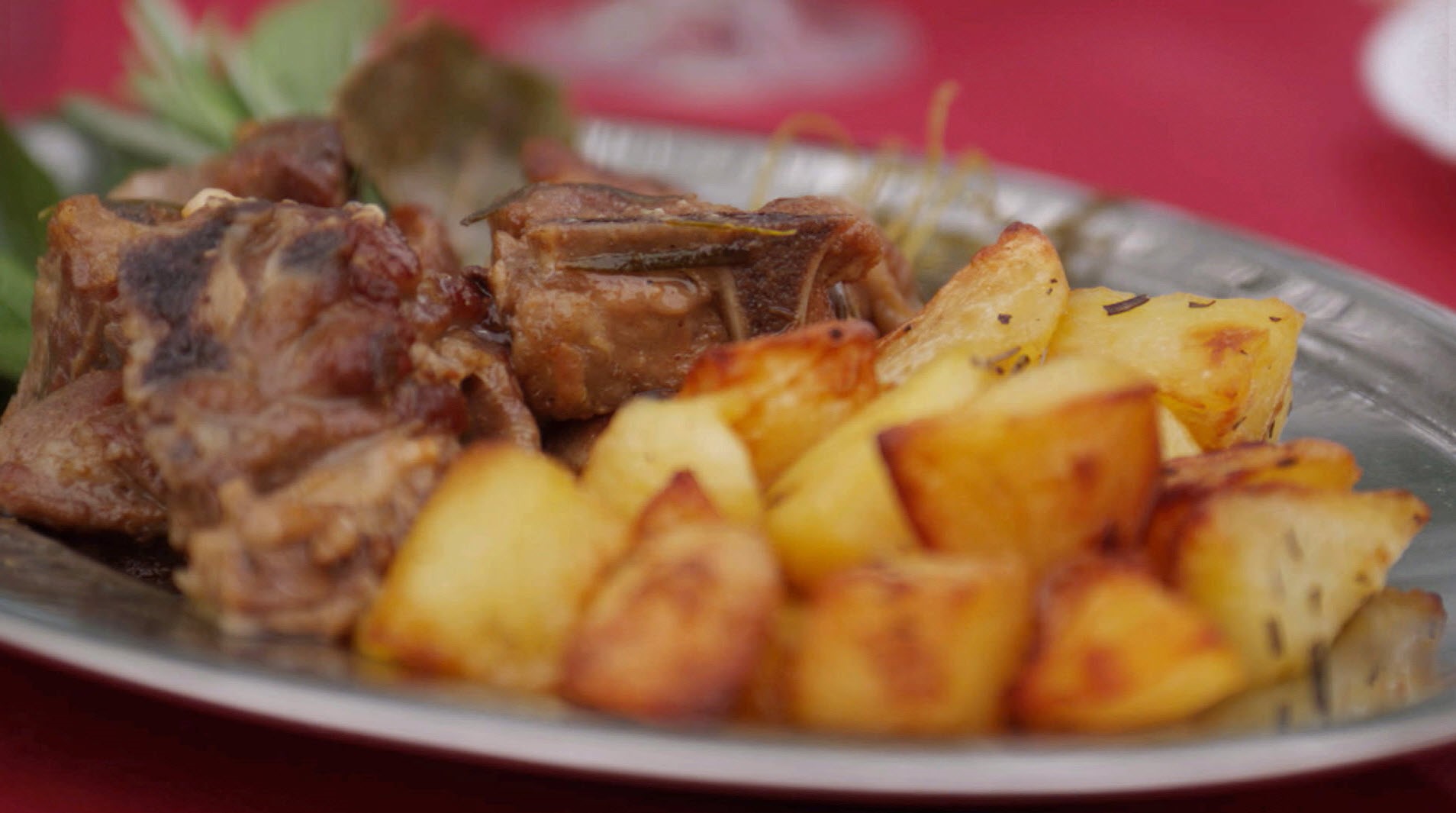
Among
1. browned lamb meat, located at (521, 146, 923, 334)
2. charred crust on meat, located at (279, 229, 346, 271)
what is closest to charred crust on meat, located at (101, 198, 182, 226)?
charred crust on meat, located at (279, 229, 346, 271)

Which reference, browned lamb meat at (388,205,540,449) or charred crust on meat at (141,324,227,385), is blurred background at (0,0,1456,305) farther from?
charred crust on meat at (141,324,227,385)

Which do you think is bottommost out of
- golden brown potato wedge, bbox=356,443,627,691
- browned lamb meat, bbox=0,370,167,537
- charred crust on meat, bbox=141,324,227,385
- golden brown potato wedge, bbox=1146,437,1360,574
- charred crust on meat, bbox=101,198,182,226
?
browned lamb meat, bbox=0,370,167,537

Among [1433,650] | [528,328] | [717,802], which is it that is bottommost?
[717,802]

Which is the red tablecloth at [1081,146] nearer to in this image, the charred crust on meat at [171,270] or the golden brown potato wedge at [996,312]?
the charred crust on meat at [171,270]

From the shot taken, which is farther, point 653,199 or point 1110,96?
point 1110,96

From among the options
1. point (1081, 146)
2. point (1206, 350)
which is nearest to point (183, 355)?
point (1206, 350)

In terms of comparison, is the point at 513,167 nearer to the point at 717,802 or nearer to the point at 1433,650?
the point at 717,802

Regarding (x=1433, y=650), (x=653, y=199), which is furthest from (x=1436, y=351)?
(x=653, y=199)
